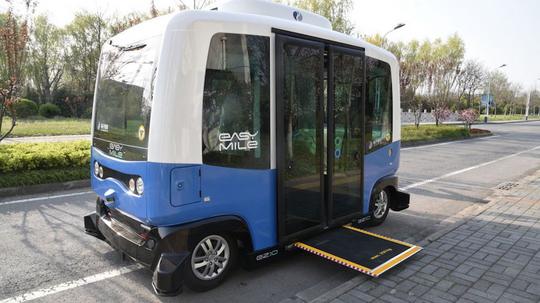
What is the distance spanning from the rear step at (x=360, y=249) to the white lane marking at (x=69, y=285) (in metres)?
→ 1.93

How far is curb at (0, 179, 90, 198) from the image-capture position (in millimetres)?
7052

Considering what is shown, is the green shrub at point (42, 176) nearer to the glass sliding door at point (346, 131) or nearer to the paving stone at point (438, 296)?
the glass sliding door at point (346, 131)

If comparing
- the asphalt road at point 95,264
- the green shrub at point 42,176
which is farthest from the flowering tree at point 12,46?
the asphalt road at point 95,264

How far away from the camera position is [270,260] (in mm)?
3982

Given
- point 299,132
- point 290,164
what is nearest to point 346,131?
point 299,132

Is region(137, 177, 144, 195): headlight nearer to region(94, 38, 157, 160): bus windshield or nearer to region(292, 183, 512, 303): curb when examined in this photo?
region(94, 38, 157, 160): bus windshield

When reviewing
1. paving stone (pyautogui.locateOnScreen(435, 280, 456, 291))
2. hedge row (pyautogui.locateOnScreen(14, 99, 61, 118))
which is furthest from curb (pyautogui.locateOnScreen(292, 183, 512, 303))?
hedge row (pyautogui.locateOnScreen(14, 99, 61, 118))

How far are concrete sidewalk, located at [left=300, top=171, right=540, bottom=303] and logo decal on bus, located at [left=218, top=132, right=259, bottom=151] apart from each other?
1521 mm

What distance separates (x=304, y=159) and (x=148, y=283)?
2097 millimetres

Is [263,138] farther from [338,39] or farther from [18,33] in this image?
[18,33]

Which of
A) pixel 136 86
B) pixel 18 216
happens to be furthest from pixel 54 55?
pixel 136 86

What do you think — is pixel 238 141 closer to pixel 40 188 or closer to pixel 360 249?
pixel 360 249

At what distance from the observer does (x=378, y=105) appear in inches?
208

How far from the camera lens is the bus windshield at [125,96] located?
11.0 ft
